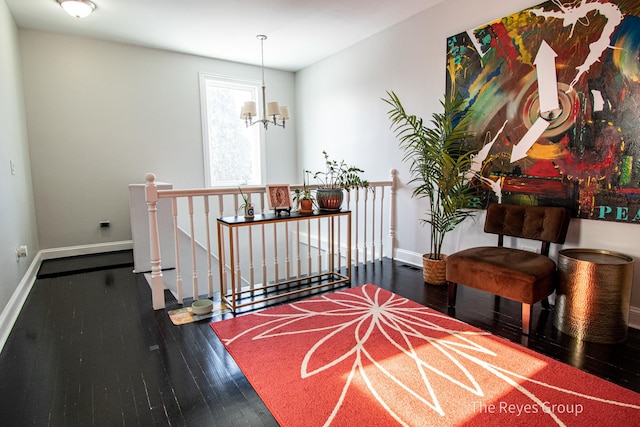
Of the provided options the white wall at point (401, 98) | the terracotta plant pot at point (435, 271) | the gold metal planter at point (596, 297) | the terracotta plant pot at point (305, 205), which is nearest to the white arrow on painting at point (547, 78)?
the white wall at point (401, 98)

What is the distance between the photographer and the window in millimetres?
5223

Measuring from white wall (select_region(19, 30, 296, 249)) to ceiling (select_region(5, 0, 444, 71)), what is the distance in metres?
0.24

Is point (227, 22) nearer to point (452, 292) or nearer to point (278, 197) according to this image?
point (278, 197)

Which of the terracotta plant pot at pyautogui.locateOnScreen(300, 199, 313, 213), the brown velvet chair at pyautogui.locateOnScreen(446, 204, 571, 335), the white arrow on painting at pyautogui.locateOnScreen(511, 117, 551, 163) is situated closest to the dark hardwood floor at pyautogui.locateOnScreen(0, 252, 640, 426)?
the brown velvet chair at pyautogui.locateOnScreen(446, 204, 571, 335)

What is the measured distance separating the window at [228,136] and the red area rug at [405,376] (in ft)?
10.9

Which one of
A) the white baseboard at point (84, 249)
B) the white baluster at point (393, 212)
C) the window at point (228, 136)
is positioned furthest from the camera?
the window at point (228, 136)

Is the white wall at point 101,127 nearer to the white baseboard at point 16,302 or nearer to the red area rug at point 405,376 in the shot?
the white baseboard at point 16,302

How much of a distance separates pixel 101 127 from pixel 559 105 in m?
4.97

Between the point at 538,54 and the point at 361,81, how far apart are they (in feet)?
7.20

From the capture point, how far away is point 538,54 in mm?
2732

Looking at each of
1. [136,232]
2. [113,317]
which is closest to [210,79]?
[136,232]

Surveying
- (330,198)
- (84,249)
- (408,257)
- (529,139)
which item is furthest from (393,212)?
(84,249)

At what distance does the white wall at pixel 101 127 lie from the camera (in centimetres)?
417

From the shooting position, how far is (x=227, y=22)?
3869 mm
